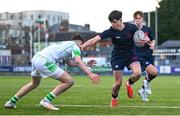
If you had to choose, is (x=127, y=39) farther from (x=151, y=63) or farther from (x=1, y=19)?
(x=1, y=19)

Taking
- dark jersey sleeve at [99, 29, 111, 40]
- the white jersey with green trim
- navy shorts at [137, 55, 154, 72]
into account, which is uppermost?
dark jersey sleeve at [99, 29, 111, 40]

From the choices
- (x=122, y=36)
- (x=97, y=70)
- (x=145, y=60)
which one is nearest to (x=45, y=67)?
(x=122, y=36)

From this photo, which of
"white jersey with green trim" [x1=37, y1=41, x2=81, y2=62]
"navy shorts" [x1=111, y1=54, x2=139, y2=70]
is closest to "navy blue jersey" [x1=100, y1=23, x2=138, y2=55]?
"navy shorts" [x1=111, y1=54, x2=139, y2=70]

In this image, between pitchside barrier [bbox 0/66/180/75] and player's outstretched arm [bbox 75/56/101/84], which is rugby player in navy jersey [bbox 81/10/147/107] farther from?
pitchside barrier [bbox 0/66/180/75]

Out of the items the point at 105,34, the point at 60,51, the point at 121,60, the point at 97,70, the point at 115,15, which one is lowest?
the point at 97,70

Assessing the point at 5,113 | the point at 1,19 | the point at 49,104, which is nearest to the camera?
the point at 5,113

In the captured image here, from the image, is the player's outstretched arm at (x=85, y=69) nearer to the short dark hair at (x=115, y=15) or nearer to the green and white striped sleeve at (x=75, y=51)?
the green and white striped sleeve at (x=75, y=51)

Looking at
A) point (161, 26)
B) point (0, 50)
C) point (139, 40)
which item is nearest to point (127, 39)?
point (139, 40)

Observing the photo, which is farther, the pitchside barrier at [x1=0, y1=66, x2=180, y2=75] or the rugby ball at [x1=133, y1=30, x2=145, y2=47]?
the pitchside barrier at [x1=0, y1=66, x2=180, y2=75]

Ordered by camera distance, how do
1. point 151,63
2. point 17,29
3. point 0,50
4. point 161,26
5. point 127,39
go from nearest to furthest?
point 127,39 < point 151,63 < point 0,50 < point 161,26 < point 17,29

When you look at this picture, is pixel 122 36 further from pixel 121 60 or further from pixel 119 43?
pixel 121 60

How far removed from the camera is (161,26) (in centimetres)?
11581

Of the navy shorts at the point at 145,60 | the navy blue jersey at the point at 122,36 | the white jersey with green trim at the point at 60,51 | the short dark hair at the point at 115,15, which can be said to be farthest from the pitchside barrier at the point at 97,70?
the white jersey with green trim at the point at 60,51

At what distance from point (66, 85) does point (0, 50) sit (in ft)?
301
